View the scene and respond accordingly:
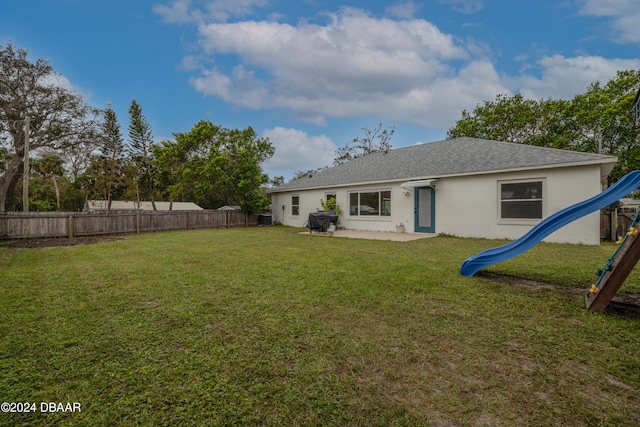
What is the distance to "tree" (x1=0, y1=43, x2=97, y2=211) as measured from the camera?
18.8 m

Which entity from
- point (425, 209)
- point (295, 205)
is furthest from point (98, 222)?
point (425, 209)

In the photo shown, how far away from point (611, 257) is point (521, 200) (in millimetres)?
7237

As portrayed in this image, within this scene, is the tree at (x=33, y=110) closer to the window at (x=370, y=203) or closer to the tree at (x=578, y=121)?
the window at (x=370, y=203)

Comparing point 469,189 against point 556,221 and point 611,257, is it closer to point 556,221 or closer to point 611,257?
point 556,221

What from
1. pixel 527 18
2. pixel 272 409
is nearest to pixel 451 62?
pixel 527 18

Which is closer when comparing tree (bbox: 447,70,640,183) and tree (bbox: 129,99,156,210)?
tree (bbox: 447,70,640,183)

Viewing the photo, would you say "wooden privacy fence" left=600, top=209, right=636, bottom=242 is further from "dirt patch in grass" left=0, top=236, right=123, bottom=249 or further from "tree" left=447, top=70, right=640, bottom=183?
"dirt patch in grass" left=0, top=236, right=123, bottom=249

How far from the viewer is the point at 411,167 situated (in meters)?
12.9

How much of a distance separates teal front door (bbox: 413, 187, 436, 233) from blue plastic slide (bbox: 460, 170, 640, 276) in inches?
271

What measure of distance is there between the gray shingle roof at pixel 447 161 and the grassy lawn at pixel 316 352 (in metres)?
5.77

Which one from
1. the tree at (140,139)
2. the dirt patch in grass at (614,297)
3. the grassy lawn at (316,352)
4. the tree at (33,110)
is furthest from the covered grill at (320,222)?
the tree at (140,139)

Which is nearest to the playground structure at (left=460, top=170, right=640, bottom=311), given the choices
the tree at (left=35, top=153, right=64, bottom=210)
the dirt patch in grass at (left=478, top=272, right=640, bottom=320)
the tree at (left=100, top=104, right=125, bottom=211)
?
the dirt patch in grass at (left=478, top=272, right=640, bottom=320)

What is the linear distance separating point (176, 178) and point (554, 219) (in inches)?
1335

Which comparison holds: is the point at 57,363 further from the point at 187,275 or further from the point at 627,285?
the point at 627,285
